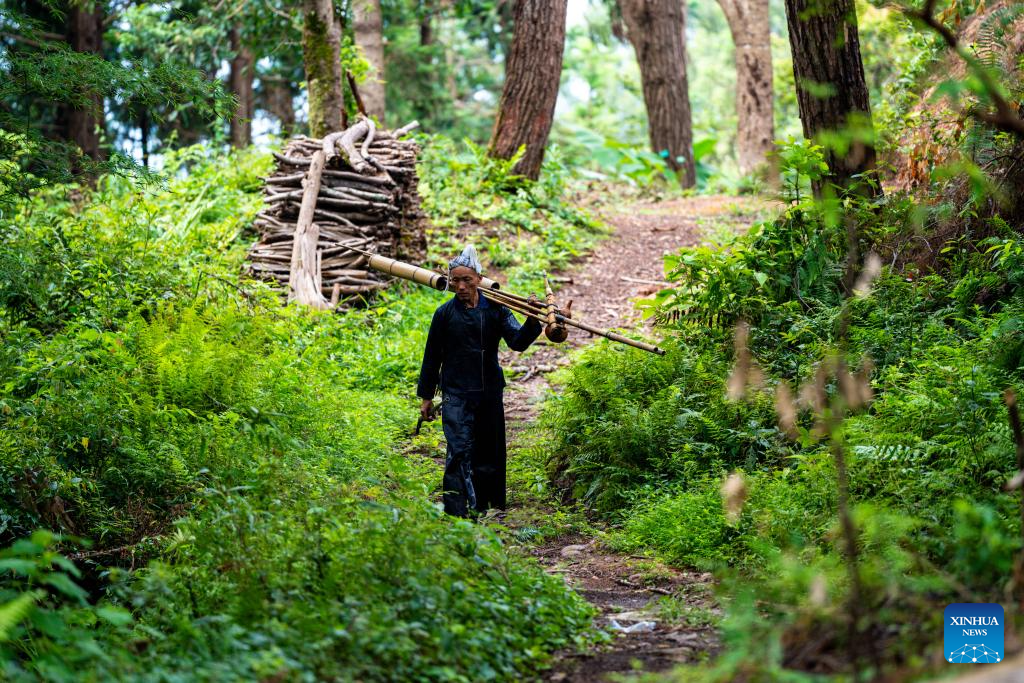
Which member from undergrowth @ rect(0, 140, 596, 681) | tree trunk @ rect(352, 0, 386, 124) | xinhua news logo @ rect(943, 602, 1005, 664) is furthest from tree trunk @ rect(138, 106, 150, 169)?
xinhua news logo @ rect(943, 602, 1005, 664)

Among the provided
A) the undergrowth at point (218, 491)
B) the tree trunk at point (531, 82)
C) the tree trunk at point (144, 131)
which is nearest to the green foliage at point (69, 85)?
the undergrowth at point (218, 491)

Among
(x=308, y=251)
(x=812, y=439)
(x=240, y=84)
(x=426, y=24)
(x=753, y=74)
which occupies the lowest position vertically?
(x=812, y=439)

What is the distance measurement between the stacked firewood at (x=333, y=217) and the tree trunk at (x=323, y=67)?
1.07 m

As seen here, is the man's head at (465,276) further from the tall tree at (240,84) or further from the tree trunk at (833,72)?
the tall tree at (240,84)

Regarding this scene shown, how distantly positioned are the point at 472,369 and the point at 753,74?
16147mm

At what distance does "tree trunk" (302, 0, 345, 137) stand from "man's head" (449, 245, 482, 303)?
866cm

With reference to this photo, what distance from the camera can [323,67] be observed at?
15.5 metres

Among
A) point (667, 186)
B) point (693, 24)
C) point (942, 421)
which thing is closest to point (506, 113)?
point (667, 186)

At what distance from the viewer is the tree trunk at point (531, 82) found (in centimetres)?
1661

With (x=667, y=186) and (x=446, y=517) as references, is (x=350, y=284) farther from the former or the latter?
(x=667, y=186)

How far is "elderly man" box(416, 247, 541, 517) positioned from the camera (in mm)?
7629

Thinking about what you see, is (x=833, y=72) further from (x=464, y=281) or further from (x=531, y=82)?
(x=531, y=82)

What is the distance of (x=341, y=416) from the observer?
9008 mm

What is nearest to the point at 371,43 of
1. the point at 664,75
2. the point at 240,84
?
the point at 240,84
